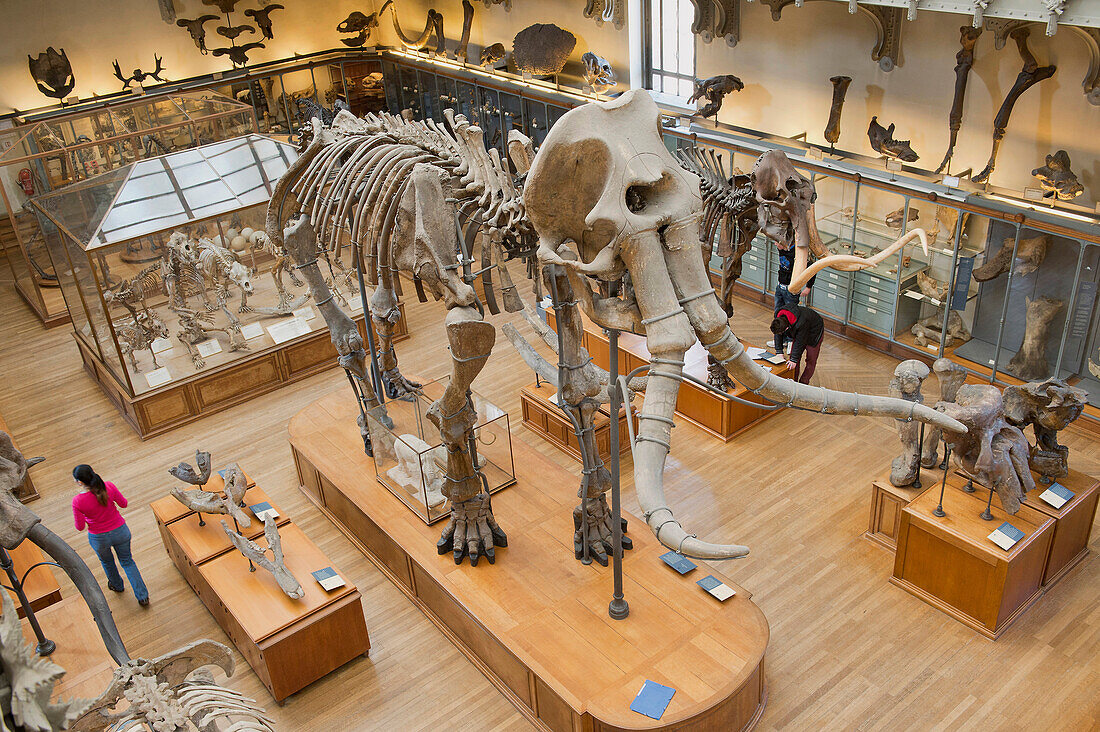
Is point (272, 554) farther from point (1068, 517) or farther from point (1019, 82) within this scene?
point (1019, 82)

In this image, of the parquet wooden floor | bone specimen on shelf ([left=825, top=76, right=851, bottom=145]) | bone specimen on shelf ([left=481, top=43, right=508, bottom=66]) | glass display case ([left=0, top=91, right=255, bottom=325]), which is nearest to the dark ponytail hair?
the parquet wooden floor

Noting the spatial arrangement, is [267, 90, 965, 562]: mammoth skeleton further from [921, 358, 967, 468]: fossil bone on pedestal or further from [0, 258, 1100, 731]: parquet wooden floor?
[921, 358, 967, 468]: fossil bone on pedestal

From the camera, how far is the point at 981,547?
7.12 metres

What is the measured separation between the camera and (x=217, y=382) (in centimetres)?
1161

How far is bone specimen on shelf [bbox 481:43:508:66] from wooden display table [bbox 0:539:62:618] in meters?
12.1

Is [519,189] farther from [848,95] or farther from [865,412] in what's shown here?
[848,95]

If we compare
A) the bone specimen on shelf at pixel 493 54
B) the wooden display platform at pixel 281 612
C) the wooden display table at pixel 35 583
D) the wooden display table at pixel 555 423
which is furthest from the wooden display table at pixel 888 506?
the bone specimen on shelf at pixel 493 54

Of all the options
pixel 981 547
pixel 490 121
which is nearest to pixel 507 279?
pixel 981 547

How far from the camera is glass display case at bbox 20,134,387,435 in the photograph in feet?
36.4

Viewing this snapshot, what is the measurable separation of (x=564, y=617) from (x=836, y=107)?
787cm

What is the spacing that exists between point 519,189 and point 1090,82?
6201mm

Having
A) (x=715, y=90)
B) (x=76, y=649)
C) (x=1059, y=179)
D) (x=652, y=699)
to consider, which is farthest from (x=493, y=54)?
Result: (x=652, y=699)

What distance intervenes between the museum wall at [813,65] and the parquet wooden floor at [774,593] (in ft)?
9.57

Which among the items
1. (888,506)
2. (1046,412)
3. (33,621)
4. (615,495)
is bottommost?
(888,506)
